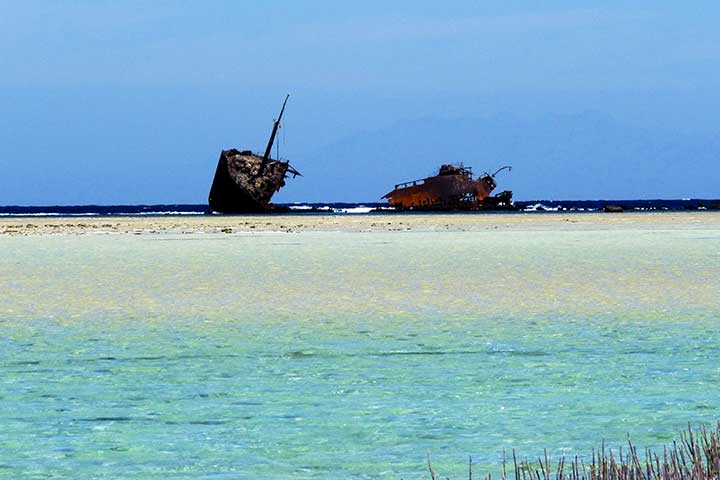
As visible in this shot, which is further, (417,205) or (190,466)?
(417,205)

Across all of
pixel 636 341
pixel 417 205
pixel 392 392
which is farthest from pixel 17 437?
pixel 417 205

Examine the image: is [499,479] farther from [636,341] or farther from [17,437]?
[636,341]

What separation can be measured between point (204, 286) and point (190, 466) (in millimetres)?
14528

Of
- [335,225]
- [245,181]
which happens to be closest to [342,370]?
[335,225]

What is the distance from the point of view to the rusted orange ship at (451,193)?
105 meters

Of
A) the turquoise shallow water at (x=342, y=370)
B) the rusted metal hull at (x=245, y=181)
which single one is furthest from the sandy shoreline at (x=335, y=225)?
the turquoise shallow water at (x=342, y=370)

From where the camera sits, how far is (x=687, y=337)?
526 inches

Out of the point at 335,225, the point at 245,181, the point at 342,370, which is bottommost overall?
the point at 342,370

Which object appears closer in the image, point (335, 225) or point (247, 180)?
point (335, 225)

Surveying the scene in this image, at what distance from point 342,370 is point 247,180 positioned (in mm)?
85367

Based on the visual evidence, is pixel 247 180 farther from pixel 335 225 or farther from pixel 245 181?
pixel 335 225

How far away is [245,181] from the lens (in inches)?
3770

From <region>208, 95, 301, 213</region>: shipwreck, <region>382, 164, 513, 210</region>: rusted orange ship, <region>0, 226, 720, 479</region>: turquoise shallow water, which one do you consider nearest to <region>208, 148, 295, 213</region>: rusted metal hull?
<region>208, 95, 301, 213</region>: shipwreck

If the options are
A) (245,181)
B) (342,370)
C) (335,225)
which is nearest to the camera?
(342,370)
